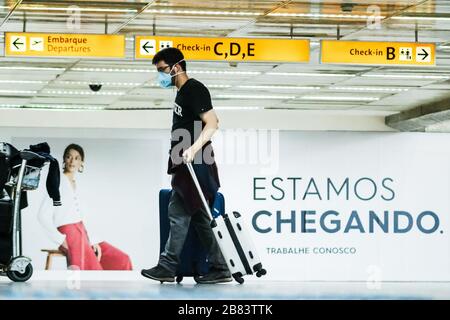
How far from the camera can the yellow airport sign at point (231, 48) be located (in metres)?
8.44

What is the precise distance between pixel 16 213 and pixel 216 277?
735mm

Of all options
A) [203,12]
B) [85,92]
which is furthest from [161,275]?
[85,92]

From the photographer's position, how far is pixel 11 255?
12.6 ft

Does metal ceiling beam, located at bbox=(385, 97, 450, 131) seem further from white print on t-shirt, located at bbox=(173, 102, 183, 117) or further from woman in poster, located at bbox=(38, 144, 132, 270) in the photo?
white print on t-shirt, located at bbox=(173, 102, 183, 117)

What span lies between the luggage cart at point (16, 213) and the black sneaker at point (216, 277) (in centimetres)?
61

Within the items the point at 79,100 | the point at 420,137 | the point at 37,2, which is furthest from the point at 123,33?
the point at 420,137

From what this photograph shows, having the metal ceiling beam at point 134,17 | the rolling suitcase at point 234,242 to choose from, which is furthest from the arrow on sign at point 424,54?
the rolling suitcase at point 234,242

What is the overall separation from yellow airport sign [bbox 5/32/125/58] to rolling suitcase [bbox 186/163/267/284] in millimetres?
5076

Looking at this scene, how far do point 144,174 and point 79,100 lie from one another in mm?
1444

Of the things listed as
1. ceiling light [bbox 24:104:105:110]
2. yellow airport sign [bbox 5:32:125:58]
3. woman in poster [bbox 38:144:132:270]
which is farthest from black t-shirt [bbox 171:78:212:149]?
ceiling light [bbox 24:104:105:110]

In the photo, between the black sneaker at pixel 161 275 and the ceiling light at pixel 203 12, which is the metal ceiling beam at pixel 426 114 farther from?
the black sneaker at pixel 161 275

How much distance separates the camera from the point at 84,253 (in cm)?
816

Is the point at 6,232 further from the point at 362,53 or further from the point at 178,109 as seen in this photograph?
the point at 362,53
